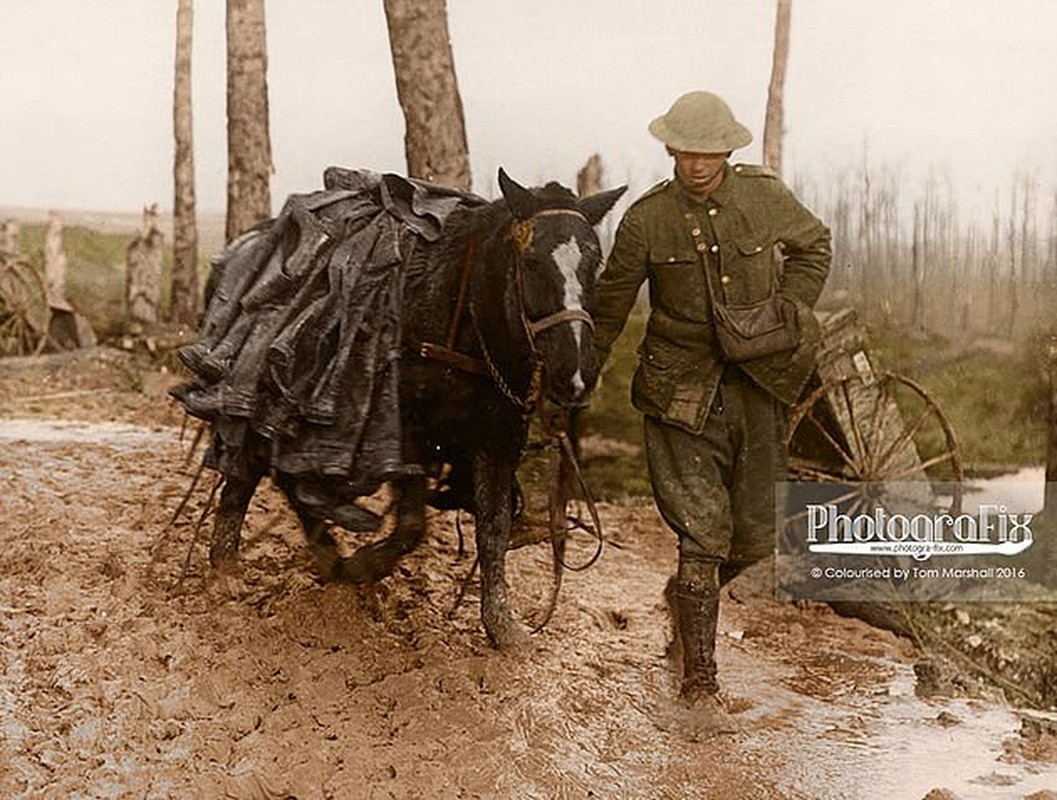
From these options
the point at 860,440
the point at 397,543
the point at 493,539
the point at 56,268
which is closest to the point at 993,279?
the point at 860,440

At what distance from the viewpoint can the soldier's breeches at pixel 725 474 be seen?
493 centimetres

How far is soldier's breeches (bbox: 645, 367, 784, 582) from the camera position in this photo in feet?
16.2

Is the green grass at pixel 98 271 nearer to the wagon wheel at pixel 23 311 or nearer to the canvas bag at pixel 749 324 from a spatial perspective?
the wagon wheel at pixel 23 311

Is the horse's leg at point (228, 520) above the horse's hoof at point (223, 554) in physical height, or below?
above

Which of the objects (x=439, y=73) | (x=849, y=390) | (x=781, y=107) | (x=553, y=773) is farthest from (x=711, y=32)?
(x=553, y=773)

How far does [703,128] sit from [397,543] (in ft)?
6.21

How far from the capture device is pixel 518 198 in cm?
480

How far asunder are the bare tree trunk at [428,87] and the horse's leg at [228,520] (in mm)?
1821

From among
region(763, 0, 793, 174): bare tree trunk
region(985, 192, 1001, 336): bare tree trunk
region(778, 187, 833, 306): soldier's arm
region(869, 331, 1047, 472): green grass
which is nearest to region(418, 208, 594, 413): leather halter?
region(778, 187, 833, 306): soldier's arm

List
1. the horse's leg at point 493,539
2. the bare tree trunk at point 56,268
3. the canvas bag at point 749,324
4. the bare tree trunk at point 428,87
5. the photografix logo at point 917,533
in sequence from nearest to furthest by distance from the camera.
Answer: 1. the canvas bag at point 749,324
2. the horse's leg at point 493,539
3. the photografix logo at point 917,533
4. the bare tree trunk at point 428,87
5. the bare tree trunk at point 56,268

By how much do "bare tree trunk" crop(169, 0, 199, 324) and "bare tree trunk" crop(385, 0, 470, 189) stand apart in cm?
194

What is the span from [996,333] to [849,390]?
949 millimetres

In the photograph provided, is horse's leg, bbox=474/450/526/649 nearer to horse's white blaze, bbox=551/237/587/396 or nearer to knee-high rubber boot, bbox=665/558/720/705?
knee-high rubber boot, bbox=665/558/720/705

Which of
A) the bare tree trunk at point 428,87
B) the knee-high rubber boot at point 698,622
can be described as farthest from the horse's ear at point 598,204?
the bare tree trunk at point 428,87
